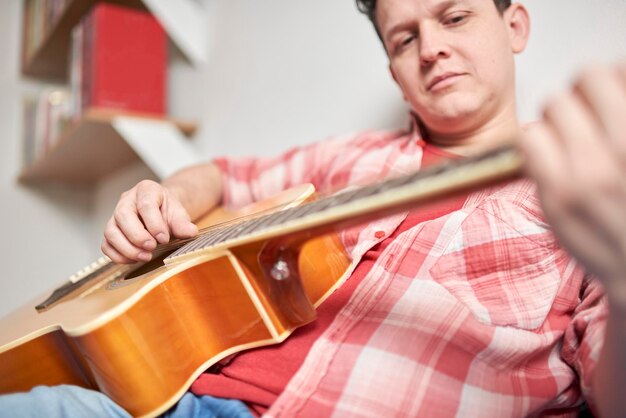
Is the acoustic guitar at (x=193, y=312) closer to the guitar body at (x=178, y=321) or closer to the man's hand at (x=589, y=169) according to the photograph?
the guitar body at (x=178, y=321)

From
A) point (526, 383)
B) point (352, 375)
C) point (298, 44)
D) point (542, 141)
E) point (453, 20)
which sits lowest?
point (526, 383)

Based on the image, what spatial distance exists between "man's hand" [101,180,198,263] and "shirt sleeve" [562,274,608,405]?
0.52m

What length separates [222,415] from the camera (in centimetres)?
61

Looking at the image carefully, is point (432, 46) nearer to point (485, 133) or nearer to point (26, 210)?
point (485, 133)

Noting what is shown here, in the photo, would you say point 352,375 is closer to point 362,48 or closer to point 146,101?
point 362,48

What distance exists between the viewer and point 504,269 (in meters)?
0.69

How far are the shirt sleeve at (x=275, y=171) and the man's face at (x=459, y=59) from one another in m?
0.25

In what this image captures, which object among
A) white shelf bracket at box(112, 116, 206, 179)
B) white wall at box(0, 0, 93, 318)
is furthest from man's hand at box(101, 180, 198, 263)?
white wall at box(0, 0, 93, 318)

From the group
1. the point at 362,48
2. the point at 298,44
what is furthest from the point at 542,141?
the point at 298,44

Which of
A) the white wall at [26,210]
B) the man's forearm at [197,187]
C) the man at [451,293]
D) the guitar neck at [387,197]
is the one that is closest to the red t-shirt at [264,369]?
the man at [451,293]

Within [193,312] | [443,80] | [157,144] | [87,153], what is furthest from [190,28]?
[193,312]

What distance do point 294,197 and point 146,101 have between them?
991 mm

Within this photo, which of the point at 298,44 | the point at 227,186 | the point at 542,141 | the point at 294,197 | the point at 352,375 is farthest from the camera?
the point at 298,44

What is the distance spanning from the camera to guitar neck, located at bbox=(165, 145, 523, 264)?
38 cm
